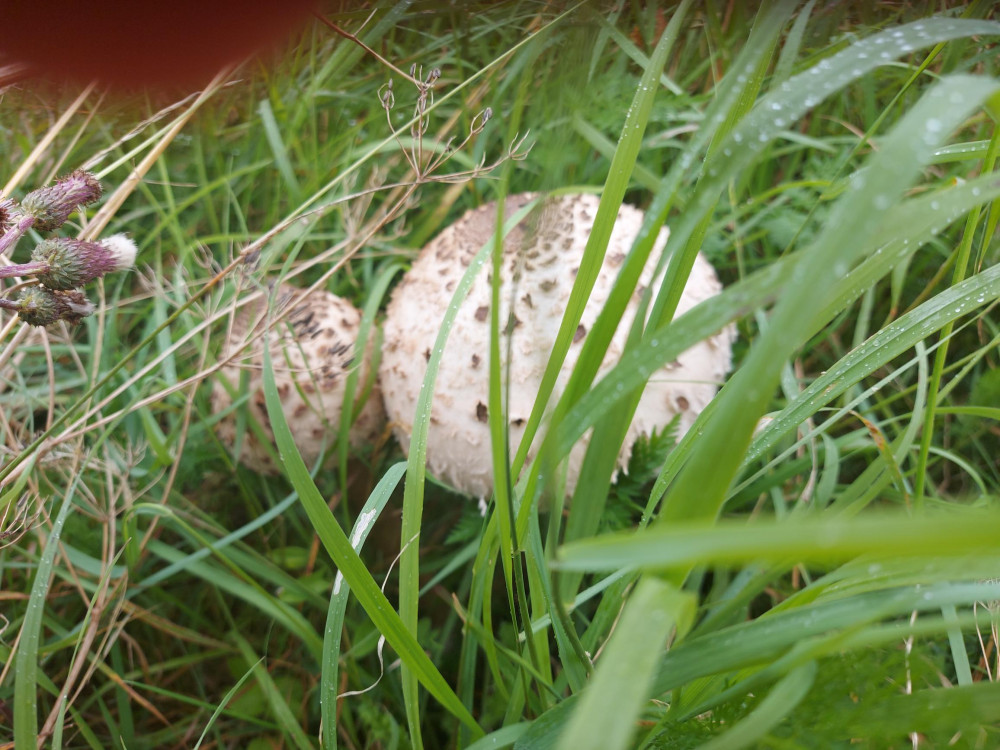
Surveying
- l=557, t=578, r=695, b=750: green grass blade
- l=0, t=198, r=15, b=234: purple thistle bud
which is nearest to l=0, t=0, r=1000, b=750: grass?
l=557, t=578, r=695, b=750: green grass blade

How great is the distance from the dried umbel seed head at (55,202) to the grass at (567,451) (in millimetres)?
125

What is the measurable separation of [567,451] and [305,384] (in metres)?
0.71

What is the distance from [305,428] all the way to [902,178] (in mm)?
936

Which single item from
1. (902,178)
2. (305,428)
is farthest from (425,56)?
(902,178)

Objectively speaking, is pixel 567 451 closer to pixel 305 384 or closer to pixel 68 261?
pixel 68 261

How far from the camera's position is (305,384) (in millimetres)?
1076

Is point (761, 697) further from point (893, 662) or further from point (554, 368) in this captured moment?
point (554, 368)

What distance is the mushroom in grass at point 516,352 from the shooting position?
0.86 m

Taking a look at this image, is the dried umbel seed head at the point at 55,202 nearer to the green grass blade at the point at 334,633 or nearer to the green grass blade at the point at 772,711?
the green grass blade at the point at 334,633

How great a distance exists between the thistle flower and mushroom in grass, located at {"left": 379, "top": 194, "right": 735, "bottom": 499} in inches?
17.6

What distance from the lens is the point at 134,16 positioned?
0.62 meters

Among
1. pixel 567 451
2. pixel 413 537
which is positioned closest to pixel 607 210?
pixel 567 451

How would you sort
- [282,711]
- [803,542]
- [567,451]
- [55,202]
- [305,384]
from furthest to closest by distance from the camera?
1. [305,384]
2. [282,711]
3. [55,202]
4. [567,451]
5. [803,542]

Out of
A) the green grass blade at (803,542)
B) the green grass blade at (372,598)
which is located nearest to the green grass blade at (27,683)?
the green grass blade at (372,598)
